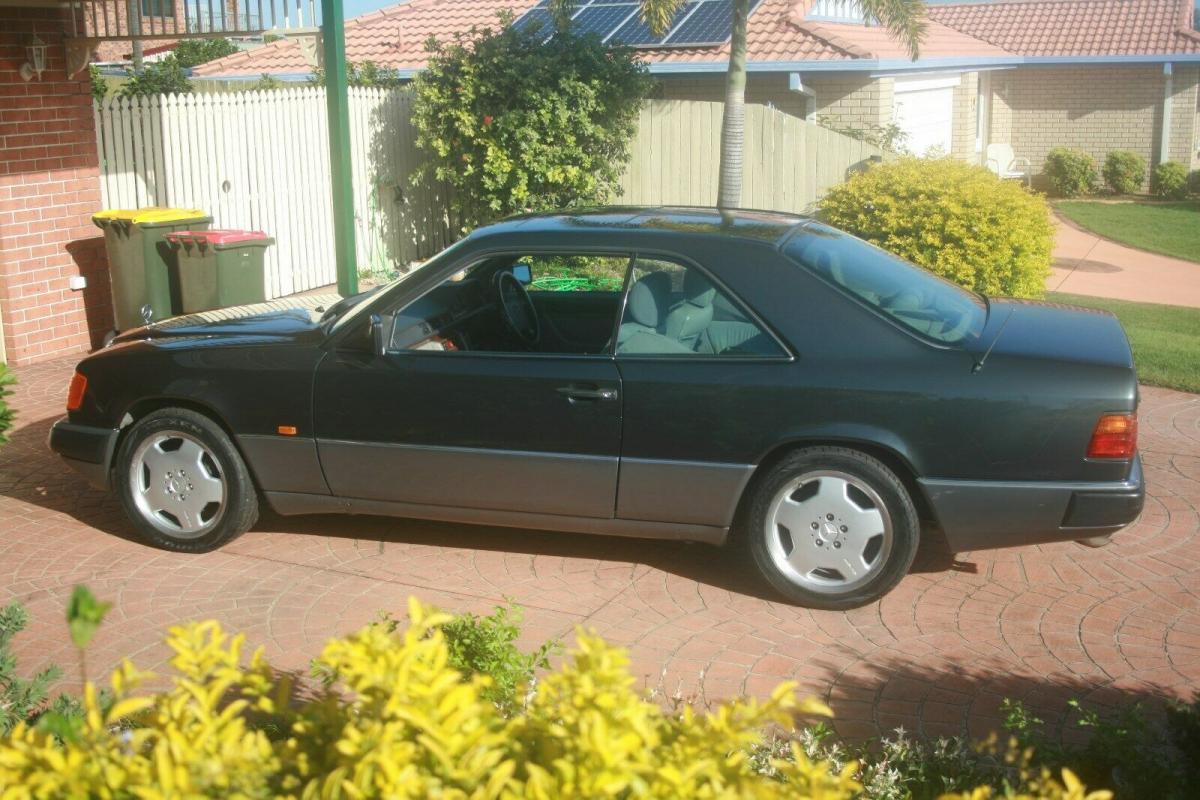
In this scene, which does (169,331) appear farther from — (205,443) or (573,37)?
(573,37)

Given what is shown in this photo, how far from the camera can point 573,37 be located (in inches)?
629

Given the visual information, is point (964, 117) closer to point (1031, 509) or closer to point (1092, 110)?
point (1092, 110)

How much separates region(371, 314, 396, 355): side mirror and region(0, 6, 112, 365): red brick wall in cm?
598

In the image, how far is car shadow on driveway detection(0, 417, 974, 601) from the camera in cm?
635

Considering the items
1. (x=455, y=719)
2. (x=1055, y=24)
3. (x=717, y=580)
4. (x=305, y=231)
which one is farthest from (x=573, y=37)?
(x=1055, y=24)

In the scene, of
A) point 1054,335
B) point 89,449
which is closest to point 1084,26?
point 1054,335

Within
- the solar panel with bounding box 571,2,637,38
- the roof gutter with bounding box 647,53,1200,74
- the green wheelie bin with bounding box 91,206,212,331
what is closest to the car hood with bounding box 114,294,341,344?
the green wheelie bin with bounding box 91,206,212,331

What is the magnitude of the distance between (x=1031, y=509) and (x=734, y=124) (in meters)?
10.6

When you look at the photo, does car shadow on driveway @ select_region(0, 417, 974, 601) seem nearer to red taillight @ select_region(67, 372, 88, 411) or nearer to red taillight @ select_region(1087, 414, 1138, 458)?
red taillight @ select_region(67, 372, 88, 411)

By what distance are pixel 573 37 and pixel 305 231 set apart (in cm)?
402

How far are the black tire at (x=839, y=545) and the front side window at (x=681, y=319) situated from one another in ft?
1.75

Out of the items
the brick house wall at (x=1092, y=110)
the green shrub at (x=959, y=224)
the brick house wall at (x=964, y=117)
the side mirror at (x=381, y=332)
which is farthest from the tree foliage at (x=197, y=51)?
the side mirror at (x=381, y=332)

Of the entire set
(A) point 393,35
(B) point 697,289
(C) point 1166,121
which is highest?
(A) point 393,35

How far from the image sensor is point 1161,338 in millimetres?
11859
